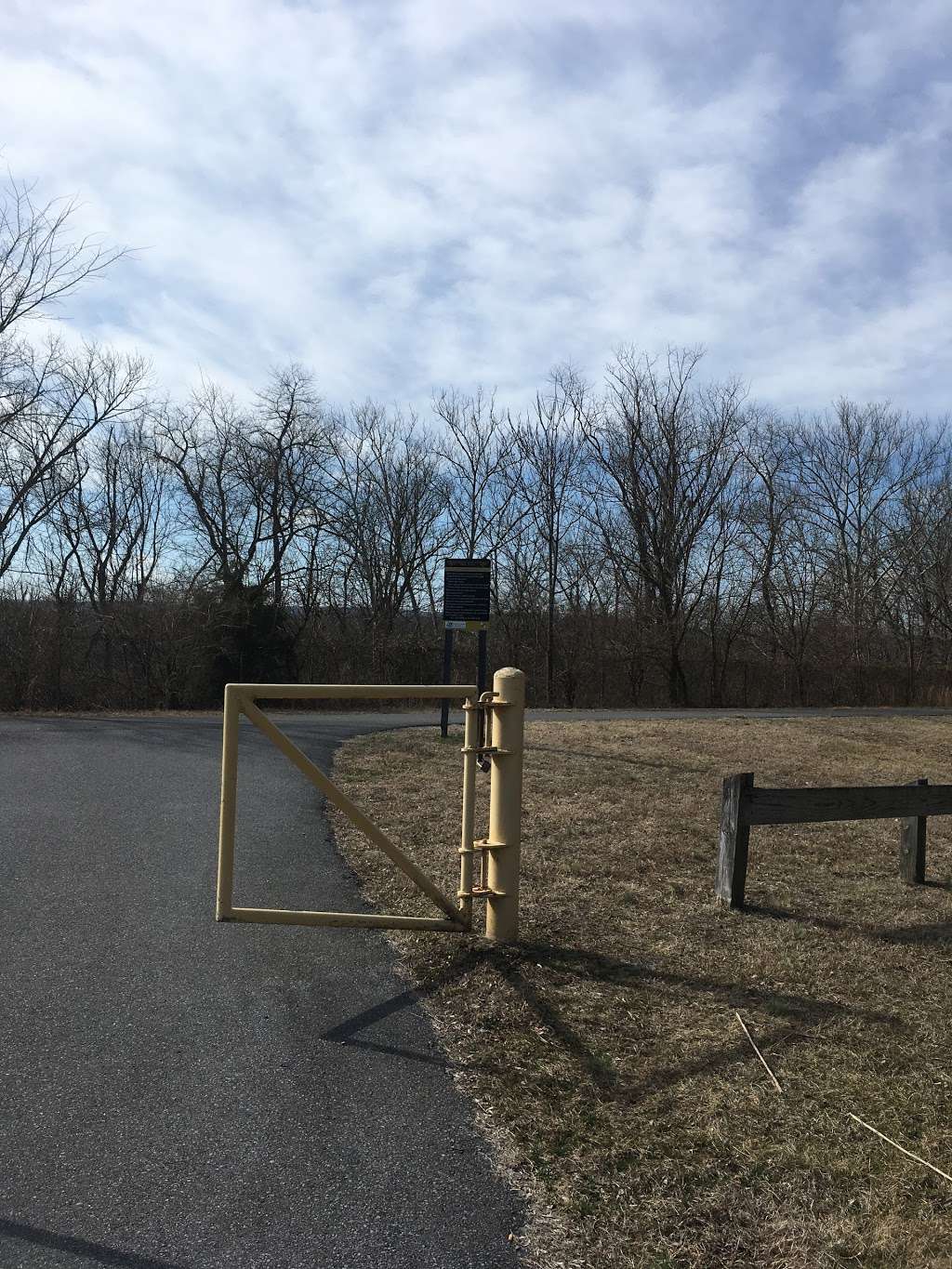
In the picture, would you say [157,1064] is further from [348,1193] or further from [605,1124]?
[605,1124]

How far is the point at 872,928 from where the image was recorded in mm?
5750

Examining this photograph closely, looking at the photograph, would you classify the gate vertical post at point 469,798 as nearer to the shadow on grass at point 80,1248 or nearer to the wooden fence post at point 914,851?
the shadow on grass at point 80,1248

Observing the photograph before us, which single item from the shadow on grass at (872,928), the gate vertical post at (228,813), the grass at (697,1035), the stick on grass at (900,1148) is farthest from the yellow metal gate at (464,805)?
the stick on grass at (900,1148)

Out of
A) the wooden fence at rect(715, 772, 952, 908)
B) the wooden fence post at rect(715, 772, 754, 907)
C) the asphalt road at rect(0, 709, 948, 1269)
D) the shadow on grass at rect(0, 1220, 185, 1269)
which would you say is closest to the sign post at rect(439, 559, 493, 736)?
the asphalt road at rect(0, 709, 948, 1269)

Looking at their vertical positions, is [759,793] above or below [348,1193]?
above

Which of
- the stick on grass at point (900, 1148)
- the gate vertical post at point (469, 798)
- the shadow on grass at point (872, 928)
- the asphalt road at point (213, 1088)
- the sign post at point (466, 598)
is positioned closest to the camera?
the asphalt road at point (213, 1088)

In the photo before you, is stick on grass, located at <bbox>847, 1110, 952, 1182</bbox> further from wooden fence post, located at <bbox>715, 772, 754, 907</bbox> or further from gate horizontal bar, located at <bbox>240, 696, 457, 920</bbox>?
wooden fence post, located at <bbox>715, 772, 754, 907</bbox>

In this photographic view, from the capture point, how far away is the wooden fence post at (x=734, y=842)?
5.93m

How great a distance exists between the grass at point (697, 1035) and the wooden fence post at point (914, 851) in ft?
0.32

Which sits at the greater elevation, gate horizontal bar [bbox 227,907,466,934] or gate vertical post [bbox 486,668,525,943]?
gate vertical post [bbox 486,668,525,943]

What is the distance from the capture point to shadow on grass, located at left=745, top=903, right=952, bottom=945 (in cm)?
559

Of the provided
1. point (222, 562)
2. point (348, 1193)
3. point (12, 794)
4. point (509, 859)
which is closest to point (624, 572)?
point (222, 562)

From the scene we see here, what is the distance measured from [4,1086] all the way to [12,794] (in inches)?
235

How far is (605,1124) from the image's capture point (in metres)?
3.20
